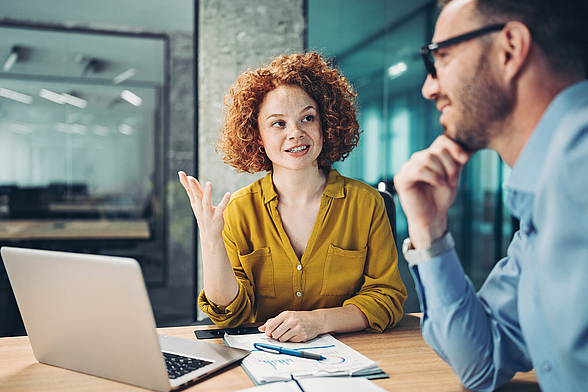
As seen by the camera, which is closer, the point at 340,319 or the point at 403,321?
the point at 340,319

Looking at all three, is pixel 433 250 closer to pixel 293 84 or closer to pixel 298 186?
pixel 298 186

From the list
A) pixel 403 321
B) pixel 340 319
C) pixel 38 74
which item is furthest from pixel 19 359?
pixel 38 74

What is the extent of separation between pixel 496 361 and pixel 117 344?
772 millimetres

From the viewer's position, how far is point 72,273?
34.1 inches

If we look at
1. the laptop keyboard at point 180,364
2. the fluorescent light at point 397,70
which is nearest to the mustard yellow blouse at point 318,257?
the laptop keyboard at point 180,364

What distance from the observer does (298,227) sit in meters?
1.58

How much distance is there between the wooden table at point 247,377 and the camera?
0.90 metres

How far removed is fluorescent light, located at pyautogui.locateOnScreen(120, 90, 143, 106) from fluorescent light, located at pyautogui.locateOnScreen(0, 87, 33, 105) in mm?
688

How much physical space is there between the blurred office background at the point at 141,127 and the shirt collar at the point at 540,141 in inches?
96.2

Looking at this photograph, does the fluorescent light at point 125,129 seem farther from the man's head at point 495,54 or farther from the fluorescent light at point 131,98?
the man's head at point 495,54

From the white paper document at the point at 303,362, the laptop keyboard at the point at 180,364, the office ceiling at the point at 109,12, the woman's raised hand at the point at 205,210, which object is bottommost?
the white paper document at the point at 303,362

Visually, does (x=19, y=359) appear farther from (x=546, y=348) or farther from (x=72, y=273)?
(x=546, y=348)

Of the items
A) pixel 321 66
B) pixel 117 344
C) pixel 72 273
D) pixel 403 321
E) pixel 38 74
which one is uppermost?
pixel 38 74

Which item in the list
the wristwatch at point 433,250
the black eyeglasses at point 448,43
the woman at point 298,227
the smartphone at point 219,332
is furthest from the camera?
the woman at point 298,227
